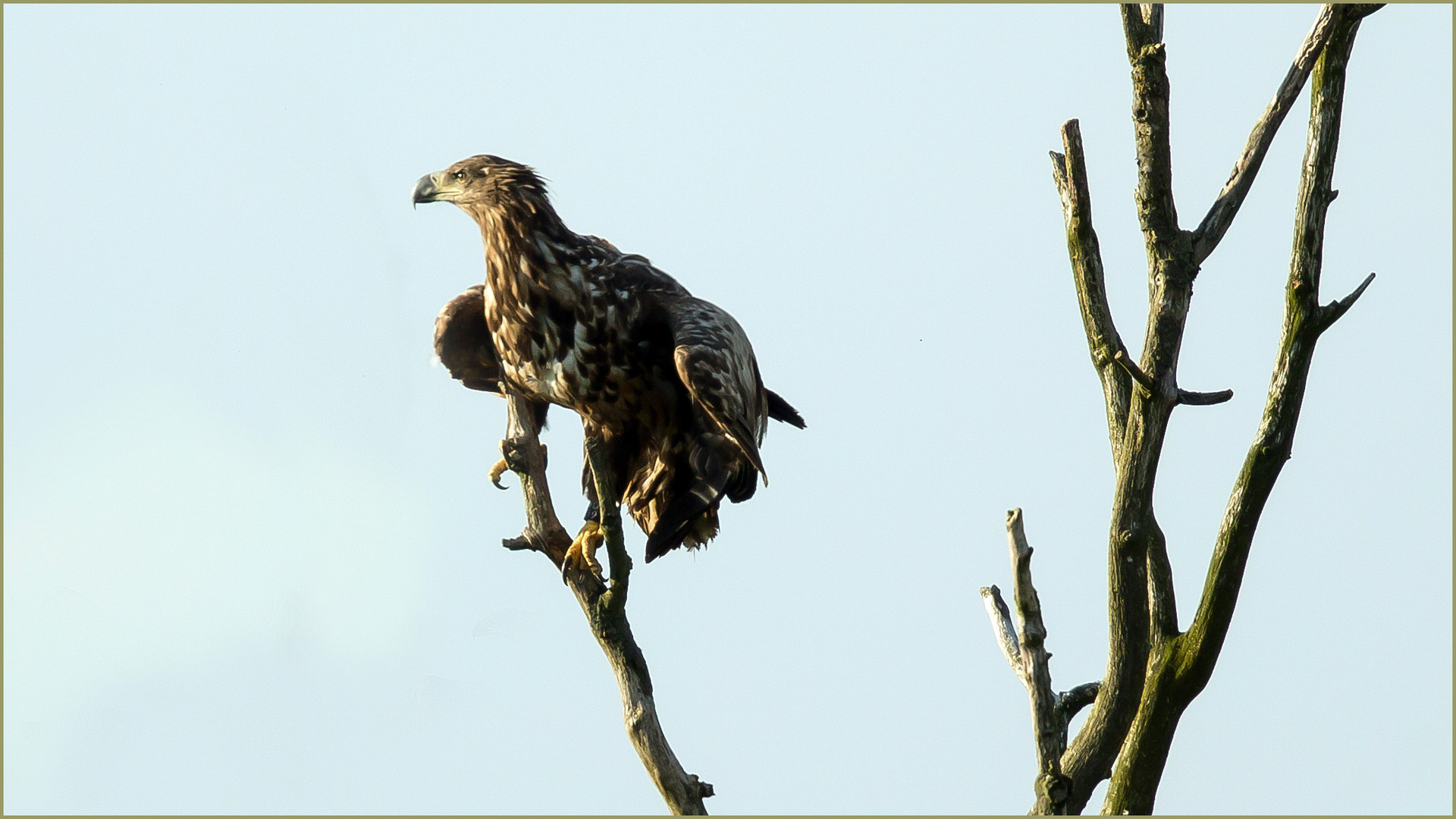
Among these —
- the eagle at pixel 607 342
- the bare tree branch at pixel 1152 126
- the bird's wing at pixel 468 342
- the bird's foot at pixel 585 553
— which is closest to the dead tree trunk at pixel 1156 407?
the bare tree branch at pixel 1152 126

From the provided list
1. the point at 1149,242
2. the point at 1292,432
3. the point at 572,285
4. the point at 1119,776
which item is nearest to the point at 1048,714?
the point at 1119,776

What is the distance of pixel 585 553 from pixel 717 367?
985mm

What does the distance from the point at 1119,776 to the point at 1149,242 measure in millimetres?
2028

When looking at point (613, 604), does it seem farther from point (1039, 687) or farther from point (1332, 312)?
point (1332, 312)

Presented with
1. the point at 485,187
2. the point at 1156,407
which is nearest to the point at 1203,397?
the point at 1156,407

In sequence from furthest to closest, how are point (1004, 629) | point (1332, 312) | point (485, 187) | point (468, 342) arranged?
point (468, 342), point (485, 187), point (1004, 629), point (1332, 312)

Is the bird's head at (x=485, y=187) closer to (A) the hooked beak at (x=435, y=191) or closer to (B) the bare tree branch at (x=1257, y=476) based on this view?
Answer: (A) the hooked beak at (x=435, y=191)

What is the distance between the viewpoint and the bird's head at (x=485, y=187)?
6.36 m

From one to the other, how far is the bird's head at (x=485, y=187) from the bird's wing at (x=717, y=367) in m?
0.83

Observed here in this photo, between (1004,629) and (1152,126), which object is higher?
(1152,126)

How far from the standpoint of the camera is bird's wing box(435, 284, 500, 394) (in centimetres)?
653

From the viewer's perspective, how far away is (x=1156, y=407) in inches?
197

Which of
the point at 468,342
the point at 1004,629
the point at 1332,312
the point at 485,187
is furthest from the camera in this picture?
the point at 468,342

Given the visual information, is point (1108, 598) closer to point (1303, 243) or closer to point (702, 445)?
point (1303, 243)
